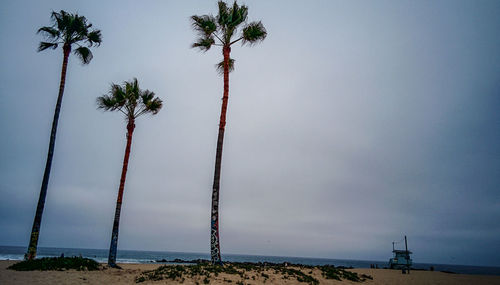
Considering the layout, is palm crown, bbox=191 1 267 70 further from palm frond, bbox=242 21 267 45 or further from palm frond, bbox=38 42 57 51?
palm frond, bbox=38 42 57 51

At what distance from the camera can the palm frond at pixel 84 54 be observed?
22.8 metres

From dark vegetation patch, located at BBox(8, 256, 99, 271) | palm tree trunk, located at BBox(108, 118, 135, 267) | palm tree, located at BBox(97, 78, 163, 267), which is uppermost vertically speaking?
palm tree, located at BBox(97, 78, 163, 267)

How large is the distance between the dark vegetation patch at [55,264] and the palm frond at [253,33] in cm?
1679

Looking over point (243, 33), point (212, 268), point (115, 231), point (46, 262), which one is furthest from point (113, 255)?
point (243, 33)

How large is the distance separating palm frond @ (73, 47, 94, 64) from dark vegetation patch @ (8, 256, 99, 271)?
15214 millimetres

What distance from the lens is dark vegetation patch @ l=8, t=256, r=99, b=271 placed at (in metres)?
15.2

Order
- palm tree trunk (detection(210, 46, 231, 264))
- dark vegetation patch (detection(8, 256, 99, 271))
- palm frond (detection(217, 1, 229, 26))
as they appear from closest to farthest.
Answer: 1. dark vegetation patch (detection(8, 256, 99, 271))
2. palm tree trunk (detection(210, 46, 231, 264))
3. palm frond (detection(217, 1, 229, 26))

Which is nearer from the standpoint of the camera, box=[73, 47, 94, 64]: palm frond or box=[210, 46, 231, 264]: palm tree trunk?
box=[210, 46, 231, 264]: palm tree trunk

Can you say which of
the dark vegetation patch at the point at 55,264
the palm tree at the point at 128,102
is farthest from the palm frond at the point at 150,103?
the dark vegetation patch at the point at 55,264

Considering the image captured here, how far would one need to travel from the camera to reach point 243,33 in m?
18.8

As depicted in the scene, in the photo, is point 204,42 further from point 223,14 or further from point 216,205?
point 216,205

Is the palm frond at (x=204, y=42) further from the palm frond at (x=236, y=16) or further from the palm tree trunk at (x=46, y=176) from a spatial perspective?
the palm tree trunk at (x=46, y=176)

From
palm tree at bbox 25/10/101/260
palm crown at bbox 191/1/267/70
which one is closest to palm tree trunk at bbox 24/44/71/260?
palm tree at bbox 25/10/101/260

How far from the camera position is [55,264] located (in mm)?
15680
